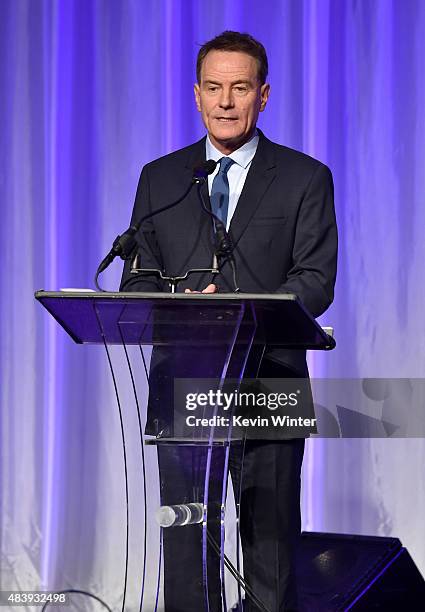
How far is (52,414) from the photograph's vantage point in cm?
366

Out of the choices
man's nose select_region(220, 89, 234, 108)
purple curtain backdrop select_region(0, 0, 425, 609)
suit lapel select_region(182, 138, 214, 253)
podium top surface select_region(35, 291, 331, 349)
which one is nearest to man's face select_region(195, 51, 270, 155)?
man's nose select_region(220, 89, 234, 108)

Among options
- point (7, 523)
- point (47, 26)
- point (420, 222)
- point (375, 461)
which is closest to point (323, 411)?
point (375, 461)

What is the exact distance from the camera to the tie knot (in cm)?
218

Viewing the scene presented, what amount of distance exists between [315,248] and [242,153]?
311 mm

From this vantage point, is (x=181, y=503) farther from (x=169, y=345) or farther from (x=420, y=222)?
(x=420, y=222)

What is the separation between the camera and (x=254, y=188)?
2137 millimetres

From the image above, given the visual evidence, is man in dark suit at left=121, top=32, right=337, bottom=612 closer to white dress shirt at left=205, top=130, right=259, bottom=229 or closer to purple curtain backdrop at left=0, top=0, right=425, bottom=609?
white dress shirt at left=205, top=130, right=259, bottom=229

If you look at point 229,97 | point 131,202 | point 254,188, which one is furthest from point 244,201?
point 131,202

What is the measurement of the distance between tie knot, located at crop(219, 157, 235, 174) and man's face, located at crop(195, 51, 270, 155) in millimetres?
51

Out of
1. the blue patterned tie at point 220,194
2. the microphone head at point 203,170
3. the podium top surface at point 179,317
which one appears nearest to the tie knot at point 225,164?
the blue patterned tie at point 220,194

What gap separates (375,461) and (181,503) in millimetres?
2012

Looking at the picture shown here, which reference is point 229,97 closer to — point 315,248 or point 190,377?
point 315,248

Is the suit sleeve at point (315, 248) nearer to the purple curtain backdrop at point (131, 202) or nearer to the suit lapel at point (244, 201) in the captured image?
the suit lapel at point (244, 201)

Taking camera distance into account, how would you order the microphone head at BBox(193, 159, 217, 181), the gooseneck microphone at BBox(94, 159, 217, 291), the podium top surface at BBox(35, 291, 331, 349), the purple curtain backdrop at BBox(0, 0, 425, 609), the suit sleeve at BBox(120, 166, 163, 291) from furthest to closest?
the purple curtain backdrop at BBox(0, 0, 425, 609) < the suit sleeve at BBox(120, 166, 163, 291) < the microphone head at BBox(193, 159, 217, 181) < the gooseneck microphone at BBox(94, 159, 217, 291) < the podium top surface at BBox(35, 291, 331, 349)
